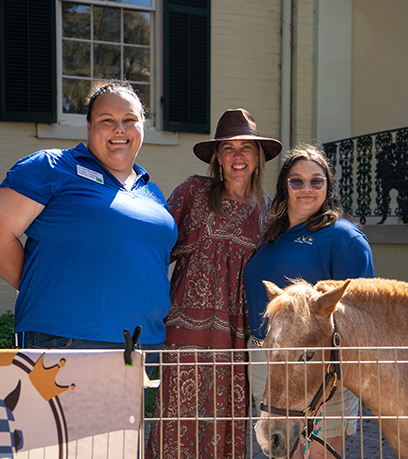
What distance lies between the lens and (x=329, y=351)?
6.15ft

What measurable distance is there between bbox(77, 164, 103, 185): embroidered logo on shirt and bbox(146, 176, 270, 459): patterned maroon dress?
0.82m

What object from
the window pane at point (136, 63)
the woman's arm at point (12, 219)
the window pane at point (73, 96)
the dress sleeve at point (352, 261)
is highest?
the window pane at point (136, 63)

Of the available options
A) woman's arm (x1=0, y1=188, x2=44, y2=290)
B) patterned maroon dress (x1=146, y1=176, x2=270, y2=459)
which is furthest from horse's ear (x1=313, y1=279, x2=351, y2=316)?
woman's arm (x1=0, y1=188, x2=44, y2=290)

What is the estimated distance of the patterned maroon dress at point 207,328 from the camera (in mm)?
2887

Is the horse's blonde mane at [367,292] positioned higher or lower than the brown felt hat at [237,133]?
lower

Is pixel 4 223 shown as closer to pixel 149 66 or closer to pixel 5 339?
pixel 5 339

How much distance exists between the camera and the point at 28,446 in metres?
1.41

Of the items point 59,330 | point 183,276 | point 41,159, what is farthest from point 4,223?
point 183,276

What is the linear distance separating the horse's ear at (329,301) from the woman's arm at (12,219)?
49.4 inches

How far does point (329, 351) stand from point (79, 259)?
3.65 ft

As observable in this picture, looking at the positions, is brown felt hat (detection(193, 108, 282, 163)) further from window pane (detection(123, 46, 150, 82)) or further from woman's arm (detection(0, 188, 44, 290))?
window pane (detection(123, 46, 150, 82))

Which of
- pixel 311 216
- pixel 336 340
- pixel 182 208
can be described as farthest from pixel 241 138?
pixel 336 340

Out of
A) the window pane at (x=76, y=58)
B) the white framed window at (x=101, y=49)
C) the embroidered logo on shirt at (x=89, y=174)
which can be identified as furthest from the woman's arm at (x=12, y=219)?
the window pane at (x=76, y=58)

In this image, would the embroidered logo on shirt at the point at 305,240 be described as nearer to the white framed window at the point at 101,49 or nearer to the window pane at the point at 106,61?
the white framed window at the point at 101,49
